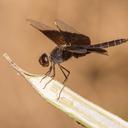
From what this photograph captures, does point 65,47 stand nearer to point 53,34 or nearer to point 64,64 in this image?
point 53,34

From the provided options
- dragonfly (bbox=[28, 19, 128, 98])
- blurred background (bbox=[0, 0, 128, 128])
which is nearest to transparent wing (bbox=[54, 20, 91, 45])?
dragonfly (bbox=[28, 19, 128, 98])

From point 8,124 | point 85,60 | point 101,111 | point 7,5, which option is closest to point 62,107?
point 101,111

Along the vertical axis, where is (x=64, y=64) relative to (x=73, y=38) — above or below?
below

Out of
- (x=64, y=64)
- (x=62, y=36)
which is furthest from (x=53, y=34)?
(x=64, y=64)

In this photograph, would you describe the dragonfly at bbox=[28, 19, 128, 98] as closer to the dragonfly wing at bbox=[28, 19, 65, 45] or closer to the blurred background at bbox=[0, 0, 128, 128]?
the dragonfly wing at bbox=[28, 19, 65, 45]

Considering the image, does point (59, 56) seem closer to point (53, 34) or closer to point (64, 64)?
point (53, 34)

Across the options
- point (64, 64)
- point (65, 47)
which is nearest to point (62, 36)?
point (65, 47)

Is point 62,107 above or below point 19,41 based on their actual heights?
above

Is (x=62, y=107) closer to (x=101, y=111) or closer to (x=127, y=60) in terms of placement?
(x=101, y=111)

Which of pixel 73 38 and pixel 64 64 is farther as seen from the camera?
pixel 64 64
